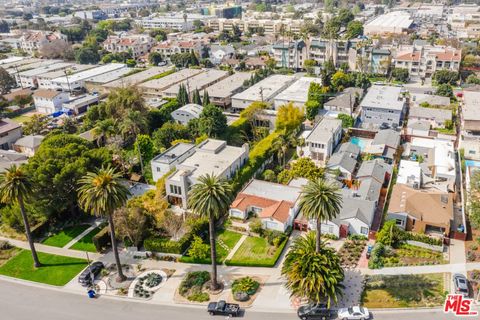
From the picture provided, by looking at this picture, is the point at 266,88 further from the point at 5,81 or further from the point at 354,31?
the point at 354,31

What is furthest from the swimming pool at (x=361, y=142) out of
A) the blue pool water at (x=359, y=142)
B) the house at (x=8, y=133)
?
the house at (x=8, y=133)

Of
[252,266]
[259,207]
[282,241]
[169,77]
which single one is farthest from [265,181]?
[169,77]

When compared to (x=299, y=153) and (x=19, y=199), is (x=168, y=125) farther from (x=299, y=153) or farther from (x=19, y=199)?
(x=19, y=199)

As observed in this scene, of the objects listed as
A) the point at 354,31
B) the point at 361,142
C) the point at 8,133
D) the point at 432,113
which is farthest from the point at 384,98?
the point at 354,31

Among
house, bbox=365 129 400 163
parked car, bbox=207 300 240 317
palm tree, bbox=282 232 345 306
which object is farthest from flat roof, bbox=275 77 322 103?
parked car, bbox=207 300 240 317

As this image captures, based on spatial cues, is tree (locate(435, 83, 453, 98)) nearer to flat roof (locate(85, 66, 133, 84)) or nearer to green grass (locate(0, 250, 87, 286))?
green grass (locate(0, 250, 87, 286))

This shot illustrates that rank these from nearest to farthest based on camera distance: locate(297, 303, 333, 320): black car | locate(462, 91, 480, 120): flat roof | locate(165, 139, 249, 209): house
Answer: locate(297, 303, 333, 320): black car
locate(165, 139, 249, 209): house
locate(462, 91, 480, 120): flat roof

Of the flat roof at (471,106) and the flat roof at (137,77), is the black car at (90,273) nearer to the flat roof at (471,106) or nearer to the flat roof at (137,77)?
the flat roof at (471,106)
